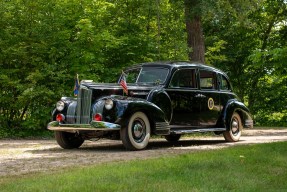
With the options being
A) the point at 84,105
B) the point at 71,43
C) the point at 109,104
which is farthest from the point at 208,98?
the point at 71,43

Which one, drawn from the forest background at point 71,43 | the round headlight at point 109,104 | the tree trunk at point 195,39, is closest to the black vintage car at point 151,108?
the round headlight at point 109,104

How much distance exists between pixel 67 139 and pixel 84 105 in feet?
4.11

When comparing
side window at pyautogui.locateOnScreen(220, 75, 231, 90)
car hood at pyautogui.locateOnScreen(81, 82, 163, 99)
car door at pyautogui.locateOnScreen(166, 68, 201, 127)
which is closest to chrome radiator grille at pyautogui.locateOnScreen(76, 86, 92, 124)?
car hood at pyautogui.locateOnScreen(81, 82, 163, 99)

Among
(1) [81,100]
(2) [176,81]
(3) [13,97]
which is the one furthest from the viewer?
(3) [13,97]

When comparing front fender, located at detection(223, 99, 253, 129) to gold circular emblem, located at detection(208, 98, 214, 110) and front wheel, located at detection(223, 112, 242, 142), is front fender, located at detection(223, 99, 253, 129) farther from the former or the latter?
gold circular emblem, located at detection(208, 98, 214, 110)

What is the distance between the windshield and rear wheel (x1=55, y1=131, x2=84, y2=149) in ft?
6.04

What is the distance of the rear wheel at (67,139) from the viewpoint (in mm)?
10312

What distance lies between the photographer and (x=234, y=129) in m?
12.1

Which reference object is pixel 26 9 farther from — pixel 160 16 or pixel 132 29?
pixel 160 16

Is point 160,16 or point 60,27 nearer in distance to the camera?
point 60,27

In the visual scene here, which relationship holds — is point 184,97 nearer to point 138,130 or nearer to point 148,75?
point 148,75

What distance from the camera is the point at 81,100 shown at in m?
9.62

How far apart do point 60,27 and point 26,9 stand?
4.07 ft

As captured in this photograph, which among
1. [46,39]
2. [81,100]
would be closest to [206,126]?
[81,100]
